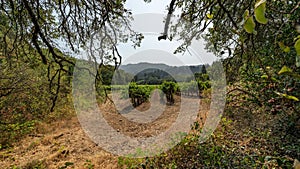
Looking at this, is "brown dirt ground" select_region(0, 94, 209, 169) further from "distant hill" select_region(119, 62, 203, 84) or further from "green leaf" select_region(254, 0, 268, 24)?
"green leaf" select_region(254, 0, 268, 24)

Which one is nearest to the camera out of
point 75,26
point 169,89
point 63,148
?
point 75,26

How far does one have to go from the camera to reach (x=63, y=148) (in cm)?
383

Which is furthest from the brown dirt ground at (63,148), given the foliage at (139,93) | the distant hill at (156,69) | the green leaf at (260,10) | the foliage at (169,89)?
the green leaf at (260,10)

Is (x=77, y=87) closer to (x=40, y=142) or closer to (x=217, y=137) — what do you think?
(x=40, y=142)

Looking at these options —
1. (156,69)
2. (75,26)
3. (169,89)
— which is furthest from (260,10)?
(169,89)

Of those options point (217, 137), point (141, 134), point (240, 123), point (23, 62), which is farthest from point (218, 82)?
point (23, 62)

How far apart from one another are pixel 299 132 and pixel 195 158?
1279mm

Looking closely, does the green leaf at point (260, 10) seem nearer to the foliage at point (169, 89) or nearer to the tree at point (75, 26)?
the tree at point (75, 26)

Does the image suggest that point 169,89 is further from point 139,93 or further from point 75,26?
point 75,26

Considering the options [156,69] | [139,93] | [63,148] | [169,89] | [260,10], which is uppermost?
[156,69]

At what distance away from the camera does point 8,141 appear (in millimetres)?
3967

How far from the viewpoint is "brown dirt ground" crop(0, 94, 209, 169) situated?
317 cm

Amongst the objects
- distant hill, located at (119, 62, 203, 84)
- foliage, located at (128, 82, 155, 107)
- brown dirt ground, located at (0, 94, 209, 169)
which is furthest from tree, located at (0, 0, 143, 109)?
foliage, located at (128, 82, 155, 107)

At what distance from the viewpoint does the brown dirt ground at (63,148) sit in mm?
3168
